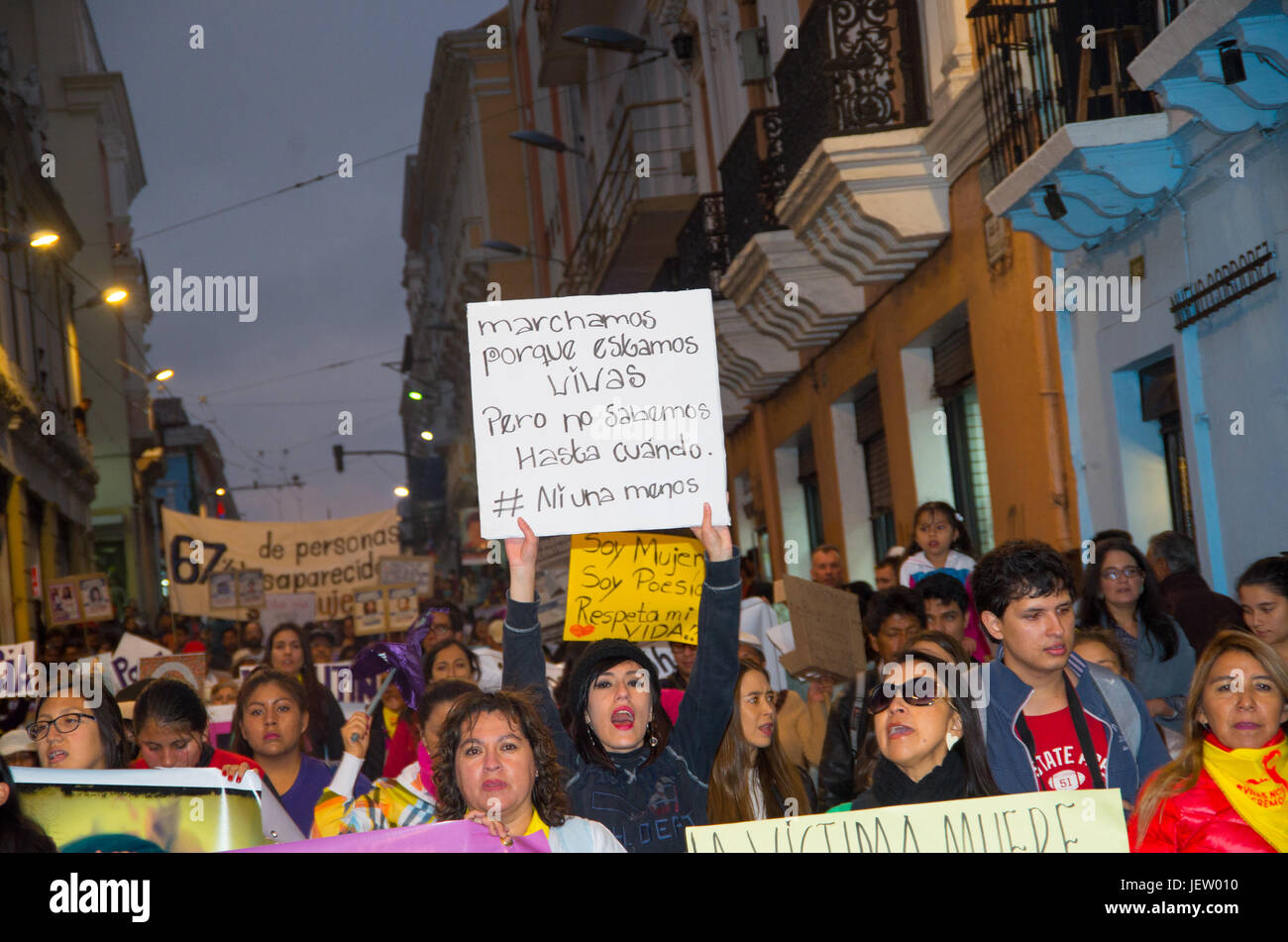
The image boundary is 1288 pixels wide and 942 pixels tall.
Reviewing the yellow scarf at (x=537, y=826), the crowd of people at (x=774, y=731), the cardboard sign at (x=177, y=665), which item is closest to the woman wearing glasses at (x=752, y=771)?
the crowd of people at (x=774, y=731)

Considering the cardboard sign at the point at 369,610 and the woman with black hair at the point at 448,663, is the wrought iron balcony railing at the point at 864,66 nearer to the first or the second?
the woman with black hair at the point at 448,663

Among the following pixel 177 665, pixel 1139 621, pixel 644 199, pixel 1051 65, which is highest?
pixel 644 199

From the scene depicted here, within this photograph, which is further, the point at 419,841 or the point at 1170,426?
the point at 1170,426

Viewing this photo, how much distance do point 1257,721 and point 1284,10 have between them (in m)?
3.79

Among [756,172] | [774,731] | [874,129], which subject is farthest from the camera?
[756,172]

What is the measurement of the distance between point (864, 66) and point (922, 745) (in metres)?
9.32

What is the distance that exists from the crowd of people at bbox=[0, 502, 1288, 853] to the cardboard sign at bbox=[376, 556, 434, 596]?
13.6 m

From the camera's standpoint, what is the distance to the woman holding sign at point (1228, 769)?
4055mm


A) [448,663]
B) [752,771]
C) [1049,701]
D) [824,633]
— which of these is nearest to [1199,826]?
[1049,701]

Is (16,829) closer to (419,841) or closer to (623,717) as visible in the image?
(419,841)

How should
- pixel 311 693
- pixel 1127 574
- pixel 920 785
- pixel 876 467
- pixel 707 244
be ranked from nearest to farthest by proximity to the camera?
pixel 920 785
pixel 1127 574
pixel 311 693
pixel 876 467
pixel 707 244

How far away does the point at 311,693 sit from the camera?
885cm

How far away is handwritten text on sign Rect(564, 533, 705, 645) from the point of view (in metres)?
6.83
